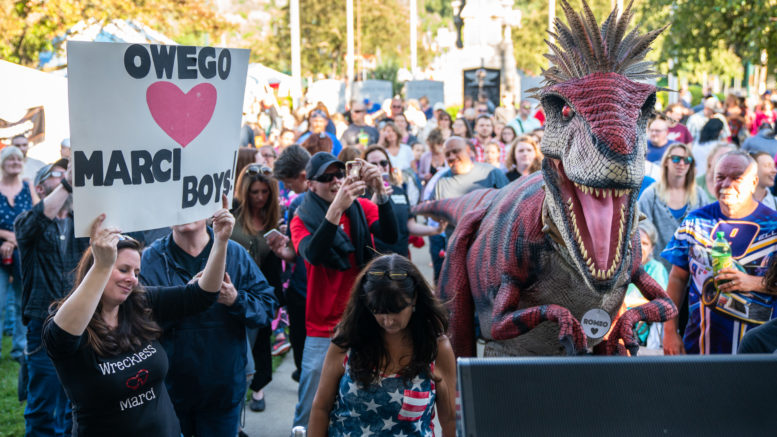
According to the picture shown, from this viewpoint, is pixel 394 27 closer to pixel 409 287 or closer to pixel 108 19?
pixel 108 19

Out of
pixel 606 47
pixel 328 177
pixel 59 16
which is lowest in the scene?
pixel 328 177

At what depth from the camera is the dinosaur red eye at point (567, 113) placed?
346cm

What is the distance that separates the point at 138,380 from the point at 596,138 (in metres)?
2.12

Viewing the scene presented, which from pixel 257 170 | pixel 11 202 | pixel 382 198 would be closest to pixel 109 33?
pixel 11 202

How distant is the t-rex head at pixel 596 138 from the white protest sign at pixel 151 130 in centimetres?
163

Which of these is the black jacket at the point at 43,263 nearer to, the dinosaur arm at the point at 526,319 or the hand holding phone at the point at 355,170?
the hand holding phone at the point at 355,170

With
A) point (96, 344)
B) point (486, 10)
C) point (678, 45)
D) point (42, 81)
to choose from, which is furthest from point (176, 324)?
point (486, 10)

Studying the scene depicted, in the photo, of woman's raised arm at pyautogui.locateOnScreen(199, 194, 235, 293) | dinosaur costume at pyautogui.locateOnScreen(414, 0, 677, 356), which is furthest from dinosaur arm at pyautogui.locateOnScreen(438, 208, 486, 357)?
woman's raised arm at pyautogui.locateOnScreen(199, 194, 235, 293)

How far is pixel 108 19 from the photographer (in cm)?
1574

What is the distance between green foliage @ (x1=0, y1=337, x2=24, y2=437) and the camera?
20.7 feet

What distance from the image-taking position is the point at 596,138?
3229 mm

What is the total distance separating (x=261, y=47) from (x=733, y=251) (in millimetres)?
46576

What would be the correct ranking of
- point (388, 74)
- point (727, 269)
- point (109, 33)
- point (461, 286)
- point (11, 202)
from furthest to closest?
point (388, 74)
point (109, 33)
point (11, 202)
point (727, 269)
point (461, 286)

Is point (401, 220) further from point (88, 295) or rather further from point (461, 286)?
point (88, 295)
